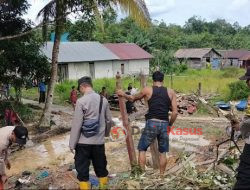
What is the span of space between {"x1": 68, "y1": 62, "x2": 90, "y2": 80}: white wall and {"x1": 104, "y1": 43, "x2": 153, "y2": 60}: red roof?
4630 mm

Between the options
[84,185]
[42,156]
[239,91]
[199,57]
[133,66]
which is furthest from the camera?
[199,57]

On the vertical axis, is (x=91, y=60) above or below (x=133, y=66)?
above

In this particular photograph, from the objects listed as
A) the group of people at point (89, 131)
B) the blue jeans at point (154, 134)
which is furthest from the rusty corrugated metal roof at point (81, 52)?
the group of people at point (89, 131)

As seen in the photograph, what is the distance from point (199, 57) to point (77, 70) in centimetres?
2235

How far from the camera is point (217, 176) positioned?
5523 millimetres

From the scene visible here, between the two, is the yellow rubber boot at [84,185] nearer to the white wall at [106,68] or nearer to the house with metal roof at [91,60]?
the house with metal roof at [91,60]

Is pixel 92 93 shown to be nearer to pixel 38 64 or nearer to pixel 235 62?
pixel 38 64

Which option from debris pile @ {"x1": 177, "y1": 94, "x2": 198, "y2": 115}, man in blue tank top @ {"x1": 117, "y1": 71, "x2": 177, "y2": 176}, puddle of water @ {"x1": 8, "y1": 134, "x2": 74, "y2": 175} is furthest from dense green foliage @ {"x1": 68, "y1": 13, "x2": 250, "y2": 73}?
man in blue tank top @ {"x1": 117, "y1": 71, "x2": 177, "y2": 176}

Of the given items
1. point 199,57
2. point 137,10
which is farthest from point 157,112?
point 199,57

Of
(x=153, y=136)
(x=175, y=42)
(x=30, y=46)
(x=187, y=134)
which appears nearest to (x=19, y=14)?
(x=30, y=46)

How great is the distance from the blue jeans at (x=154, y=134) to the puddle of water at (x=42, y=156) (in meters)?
3.57

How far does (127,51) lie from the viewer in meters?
40.8

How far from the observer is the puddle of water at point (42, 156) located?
9.28m

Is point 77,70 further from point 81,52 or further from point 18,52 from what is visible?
point 18,52
